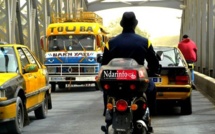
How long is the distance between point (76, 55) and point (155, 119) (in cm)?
964

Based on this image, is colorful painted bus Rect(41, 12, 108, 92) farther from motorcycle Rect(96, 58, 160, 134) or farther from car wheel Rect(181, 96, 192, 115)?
motorcycle Rect(96, 58, 160, 134)

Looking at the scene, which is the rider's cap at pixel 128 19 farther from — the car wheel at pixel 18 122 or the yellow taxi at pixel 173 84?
the yellow taxi at pixel 173 84

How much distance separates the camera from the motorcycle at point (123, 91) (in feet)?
19.6

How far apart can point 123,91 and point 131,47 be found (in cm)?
66

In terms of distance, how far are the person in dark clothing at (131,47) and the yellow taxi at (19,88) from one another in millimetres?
2653

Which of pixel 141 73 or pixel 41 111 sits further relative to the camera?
pixel 41 111

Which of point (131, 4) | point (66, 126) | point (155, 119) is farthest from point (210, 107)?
point (131, 4)

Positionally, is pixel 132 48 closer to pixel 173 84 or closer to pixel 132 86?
→ pixel 132 86

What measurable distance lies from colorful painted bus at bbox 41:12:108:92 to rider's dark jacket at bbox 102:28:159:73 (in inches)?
554

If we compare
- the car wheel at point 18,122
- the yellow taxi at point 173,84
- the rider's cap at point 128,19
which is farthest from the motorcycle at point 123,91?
the yellow taxi at point 173,84

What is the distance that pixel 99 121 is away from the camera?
11.2 metres

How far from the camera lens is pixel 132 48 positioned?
654 centimetres

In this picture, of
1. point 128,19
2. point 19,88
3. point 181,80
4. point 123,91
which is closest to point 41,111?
point 19,88

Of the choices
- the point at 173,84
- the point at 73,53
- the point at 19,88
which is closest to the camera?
the point at 19,88
